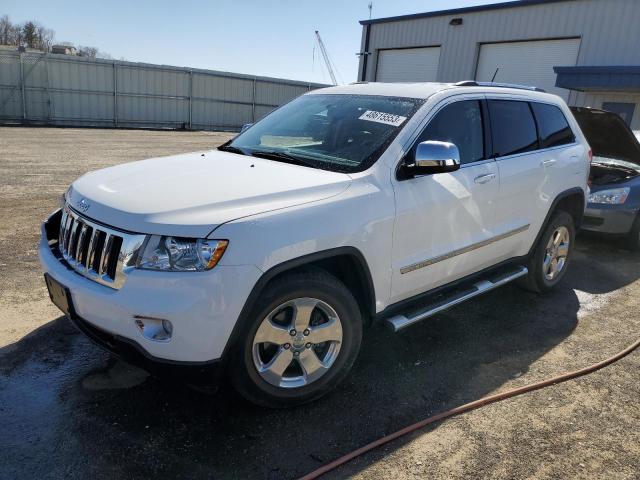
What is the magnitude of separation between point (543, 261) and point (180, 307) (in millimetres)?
3635

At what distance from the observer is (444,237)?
349 centimetres

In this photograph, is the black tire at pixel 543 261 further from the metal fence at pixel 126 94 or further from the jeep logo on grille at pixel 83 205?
the metal fence at pixel 126 94

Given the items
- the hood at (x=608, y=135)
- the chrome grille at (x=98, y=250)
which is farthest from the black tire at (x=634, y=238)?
the chrome grille at (x=98, y=250)

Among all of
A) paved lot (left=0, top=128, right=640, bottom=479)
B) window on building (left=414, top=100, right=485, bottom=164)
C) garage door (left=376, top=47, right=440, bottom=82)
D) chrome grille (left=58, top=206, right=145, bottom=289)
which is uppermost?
garage door (left=376, top=47, right=440, bottom=82)

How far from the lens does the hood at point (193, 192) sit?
97.8 inches

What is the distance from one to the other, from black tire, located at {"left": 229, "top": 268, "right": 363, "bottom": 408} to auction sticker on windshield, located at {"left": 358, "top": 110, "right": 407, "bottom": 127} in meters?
1.17

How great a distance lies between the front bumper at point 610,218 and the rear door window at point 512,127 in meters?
2.66

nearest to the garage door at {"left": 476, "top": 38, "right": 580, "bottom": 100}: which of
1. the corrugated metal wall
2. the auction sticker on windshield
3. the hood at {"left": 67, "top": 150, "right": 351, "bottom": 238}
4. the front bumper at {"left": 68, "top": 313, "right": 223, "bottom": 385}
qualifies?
the corrugated metal wall

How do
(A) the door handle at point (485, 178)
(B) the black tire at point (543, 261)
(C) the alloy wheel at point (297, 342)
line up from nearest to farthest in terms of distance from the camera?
(C) the alloy wheel at point (297, 342)
(A) the door handle at point (485, 178)
(B) the black tire at point (543, 261)

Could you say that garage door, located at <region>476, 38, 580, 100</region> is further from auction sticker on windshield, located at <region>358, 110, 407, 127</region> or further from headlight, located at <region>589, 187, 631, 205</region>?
auction sticker on windshield, located at <region>358, 110, 407, 127</region>

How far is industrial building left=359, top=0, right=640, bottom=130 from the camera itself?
49.3ft

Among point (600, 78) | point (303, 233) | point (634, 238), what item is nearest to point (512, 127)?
point (303, 233)

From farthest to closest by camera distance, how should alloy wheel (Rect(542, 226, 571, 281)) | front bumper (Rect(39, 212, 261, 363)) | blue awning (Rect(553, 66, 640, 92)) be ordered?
blue awning (Rect(553, 66, 640, 92)) → alloy wheel (Rect(542, 226, 571, 281)) → front bumper (Rect(39, 212, 261, 363))

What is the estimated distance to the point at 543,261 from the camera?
480 cm
